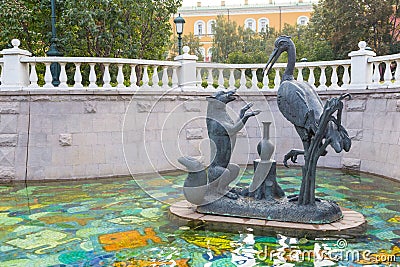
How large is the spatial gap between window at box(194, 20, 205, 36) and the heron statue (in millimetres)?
52395

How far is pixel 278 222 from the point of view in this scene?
5.77m

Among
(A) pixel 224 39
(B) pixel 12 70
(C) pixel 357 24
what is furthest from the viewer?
(A) pixel 224 39

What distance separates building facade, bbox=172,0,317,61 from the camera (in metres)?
54.6

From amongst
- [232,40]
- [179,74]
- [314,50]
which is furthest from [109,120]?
[232,40]

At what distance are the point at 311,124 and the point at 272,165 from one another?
2.86 feet

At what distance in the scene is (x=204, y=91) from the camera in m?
10.6

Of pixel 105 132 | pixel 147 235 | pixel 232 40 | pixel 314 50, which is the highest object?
pixel 232 40

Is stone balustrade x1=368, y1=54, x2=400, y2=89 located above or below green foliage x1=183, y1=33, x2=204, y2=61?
below

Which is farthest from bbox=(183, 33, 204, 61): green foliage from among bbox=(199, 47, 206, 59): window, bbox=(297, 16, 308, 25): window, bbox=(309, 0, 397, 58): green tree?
bbox=(309, 0, 397, 58): green tree

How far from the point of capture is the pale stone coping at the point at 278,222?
5537mm

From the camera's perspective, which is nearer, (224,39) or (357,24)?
(357,24)

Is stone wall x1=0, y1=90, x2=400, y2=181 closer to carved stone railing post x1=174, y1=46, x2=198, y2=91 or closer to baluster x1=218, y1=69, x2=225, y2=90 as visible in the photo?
carved stone railing post x1=174, y1=46, x2=198, y2=91

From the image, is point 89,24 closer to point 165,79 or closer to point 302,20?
point 165,79

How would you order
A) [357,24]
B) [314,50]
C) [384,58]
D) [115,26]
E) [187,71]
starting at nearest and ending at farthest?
[384,58] → [187,71] → [115,26] → [357,24] → [314,50]
